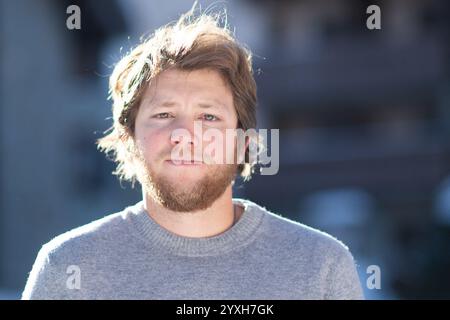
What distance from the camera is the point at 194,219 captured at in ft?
10.1

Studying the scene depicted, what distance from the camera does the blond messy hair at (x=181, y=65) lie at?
315 cm

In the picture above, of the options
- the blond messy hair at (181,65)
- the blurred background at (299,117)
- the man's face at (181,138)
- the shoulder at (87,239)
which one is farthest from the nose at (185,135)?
the blurred background at (299,117)

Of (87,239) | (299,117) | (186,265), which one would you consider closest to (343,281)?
(186,265)

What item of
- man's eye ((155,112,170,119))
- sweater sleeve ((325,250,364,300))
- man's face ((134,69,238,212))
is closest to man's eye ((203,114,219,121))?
man's face ((134,69,238,212))

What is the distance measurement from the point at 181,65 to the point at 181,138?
345 millimetres

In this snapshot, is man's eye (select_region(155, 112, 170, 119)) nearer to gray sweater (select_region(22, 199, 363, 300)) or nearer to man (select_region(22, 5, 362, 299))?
man (select_region(22, 5, 362, 299))

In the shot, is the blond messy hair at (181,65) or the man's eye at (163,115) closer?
the man's eye at (163,115)

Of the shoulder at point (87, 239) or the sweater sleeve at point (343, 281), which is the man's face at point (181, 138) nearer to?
the shoulder at point (87, 239)

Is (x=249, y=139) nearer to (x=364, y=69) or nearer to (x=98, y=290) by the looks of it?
(x=98, y=290)

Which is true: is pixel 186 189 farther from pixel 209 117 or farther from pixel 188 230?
pixel 209 117

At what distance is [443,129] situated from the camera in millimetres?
19000

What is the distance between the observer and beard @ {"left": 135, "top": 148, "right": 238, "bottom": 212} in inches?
117
